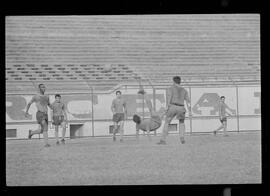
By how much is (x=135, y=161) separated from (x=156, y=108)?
25.3 inches

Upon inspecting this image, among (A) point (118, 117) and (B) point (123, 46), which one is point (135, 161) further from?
(B) point (123, 46)

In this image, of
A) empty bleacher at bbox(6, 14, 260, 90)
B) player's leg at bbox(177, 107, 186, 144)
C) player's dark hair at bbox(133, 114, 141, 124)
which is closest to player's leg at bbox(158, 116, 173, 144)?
player's leg at bbox(177, 107, 186, 144)

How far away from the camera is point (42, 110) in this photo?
5848mm

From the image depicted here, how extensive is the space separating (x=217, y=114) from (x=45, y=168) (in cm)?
202

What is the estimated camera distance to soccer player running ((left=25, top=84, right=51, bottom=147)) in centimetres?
582

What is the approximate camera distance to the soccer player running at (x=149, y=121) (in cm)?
586

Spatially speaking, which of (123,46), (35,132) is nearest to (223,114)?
(123,46)

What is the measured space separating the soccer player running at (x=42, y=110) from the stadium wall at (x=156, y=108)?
50 mm

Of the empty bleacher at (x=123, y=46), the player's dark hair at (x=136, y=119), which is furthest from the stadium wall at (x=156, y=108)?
the empty bleacher at (x=123, y=46)

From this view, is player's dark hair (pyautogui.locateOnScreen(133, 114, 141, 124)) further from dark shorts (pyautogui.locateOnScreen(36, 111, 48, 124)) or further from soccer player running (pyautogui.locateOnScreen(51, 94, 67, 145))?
dark shorts (pyautogui.locateOnScreen(36, 111, 48, 124))
